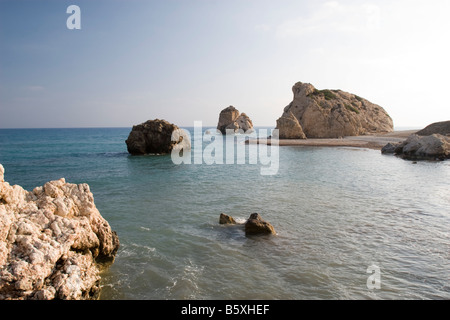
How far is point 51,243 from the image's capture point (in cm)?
645

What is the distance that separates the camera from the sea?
7.93m

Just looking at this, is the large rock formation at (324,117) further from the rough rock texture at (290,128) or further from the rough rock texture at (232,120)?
the rough rock texture at (232,120)

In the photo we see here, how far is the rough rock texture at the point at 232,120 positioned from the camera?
12341 cm

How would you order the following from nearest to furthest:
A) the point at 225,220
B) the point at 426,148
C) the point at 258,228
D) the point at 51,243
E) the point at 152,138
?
the point at 51,243 → the point at 258,228 → the point at 225,220 → the point at 426,148 → the point at 152,138

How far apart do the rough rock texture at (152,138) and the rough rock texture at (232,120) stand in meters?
77.0

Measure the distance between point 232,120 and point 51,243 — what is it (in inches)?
4790

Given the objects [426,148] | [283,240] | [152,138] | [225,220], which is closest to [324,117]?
[426,148]

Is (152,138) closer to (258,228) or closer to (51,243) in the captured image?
(258,228)

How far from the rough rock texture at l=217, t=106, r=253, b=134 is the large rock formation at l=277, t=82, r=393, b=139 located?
4283cm

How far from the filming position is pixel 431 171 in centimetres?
2642

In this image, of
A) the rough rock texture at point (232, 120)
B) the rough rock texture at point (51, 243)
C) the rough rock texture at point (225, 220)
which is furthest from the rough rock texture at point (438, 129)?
the rough rock texture at point (232, 120)
